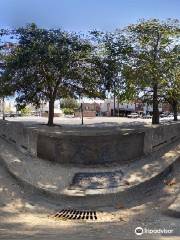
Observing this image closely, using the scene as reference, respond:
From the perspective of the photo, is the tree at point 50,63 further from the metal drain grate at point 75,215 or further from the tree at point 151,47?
the metal drain grate at point 75,215

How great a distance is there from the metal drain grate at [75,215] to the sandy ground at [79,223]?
26 centimetres

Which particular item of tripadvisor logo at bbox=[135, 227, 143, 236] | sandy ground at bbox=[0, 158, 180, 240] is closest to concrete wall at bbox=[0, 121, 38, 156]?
sandy ground at bbox=[0, 158, 180, 240]

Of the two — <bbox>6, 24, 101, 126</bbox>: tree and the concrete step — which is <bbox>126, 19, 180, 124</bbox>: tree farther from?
the concrete step

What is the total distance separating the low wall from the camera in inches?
709

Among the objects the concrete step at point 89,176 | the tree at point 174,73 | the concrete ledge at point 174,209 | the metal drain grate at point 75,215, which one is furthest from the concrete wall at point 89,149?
the tree at point 174,73

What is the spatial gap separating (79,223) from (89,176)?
177 inches

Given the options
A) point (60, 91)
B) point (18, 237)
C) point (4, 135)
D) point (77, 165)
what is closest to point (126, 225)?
Answer: point (18, 237)

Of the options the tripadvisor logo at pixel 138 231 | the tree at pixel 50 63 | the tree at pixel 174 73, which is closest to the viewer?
the tripadvisor logo at pixel 138 231

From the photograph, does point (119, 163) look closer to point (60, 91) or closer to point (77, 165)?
point (77, 165)

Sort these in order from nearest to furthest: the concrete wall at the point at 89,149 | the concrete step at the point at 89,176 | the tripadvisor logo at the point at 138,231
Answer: the tripadvisor logo at the point at 138,231
the concrete step at the point at 89,176
the concrete wall at the point at 89,149

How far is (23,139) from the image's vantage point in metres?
18.6

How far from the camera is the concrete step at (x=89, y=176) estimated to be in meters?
14.8

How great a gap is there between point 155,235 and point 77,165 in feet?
28.4

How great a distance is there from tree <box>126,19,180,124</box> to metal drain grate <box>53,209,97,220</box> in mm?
12514
